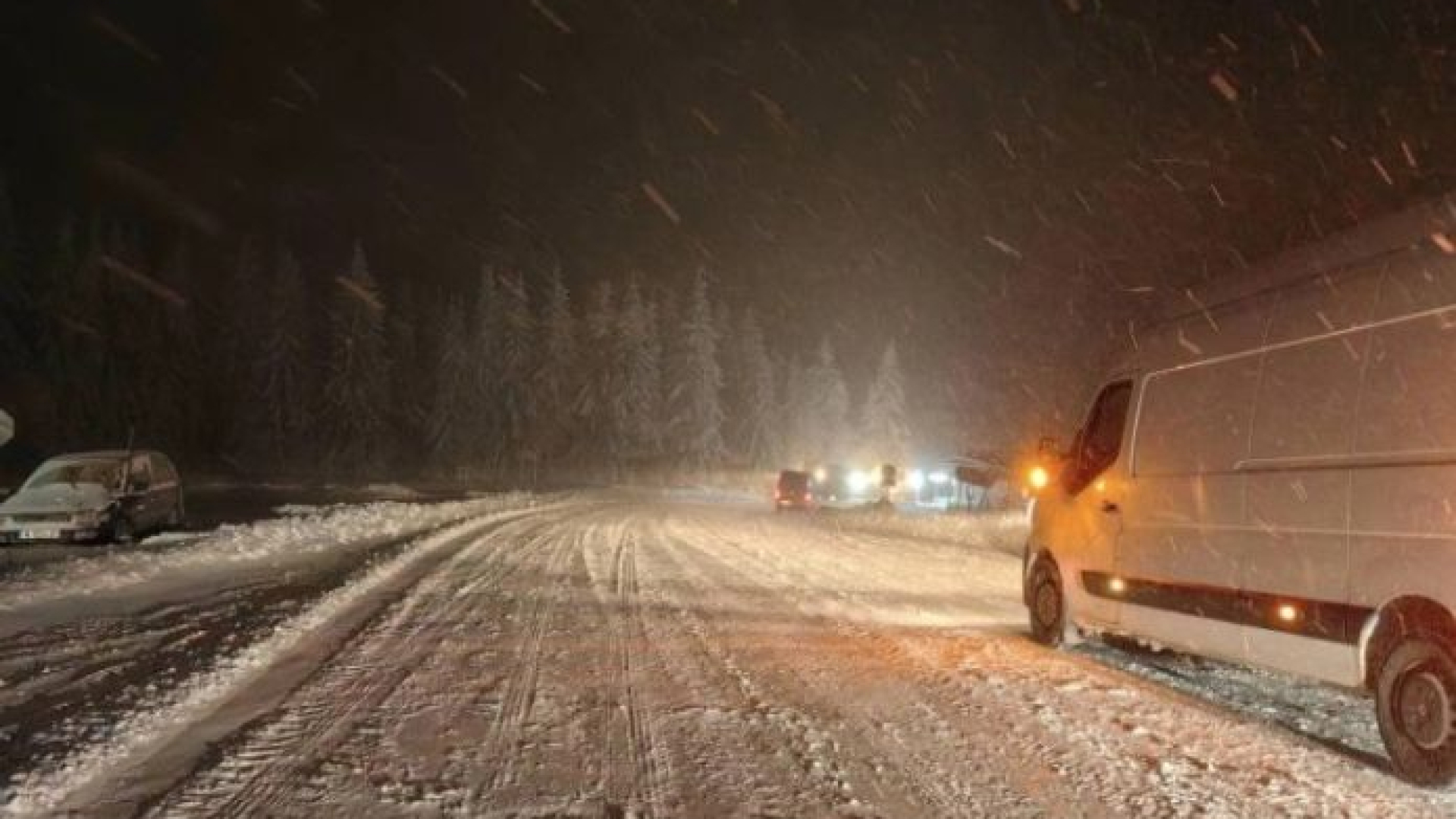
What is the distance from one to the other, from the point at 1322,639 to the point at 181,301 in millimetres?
75272

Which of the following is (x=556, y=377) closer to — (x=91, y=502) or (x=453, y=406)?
(x=453, y=406)

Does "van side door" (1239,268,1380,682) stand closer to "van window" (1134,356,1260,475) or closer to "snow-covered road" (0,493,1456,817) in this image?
"van window" (1134,356,1260,475)

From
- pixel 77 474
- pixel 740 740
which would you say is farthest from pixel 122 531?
pixel 740 740

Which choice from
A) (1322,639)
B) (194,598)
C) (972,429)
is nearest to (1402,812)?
(1322,639)

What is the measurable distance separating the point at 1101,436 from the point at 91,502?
57.3 ft

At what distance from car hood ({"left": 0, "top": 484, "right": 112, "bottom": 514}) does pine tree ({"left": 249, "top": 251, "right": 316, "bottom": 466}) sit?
54682 mm

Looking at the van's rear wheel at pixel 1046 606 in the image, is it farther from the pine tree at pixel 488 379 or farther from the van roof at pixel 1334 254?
the pine tree at pixel 488 379

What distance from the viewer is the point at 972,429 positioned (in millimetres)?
128000

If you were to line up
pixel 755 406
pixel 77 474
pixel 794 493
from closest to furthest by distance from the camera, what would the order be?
pixel 77 474
pixel 794 493
pixel 755 406

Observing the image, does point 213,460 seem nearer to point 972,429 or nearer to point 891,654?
point 891,654

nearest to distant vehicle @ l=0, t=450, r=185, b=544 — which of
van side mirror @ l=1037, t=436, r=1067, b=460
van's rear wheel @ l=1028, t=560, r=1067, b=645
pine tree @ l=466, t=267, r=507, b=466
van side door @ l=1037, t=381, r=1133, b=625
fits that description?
van's rear wheel @ l=1028, t=560, r=1067, b=645

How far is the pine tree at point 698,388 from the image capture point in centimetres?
8000

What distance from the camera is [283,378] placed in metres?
72.1

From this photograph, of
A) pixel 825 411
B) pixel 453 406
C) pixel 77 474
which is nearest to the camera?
pixel 77 474
